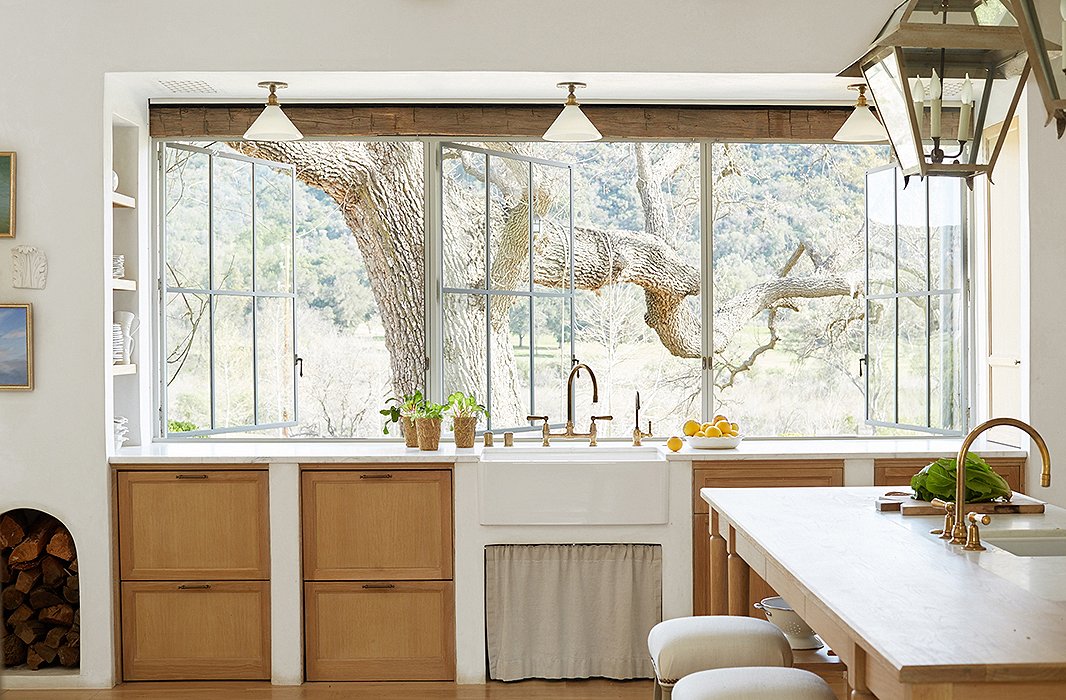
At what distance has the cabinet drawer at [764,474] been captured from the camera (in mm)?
4227

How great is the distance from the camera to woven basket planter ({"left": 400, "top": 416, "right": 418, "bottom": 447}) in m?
4.34

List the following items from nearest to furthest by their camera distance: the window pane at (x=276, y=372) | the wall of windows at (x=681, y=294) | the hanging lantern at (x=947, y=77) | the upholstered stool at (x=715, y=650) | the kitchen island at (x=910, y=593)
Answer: the kitchen island at (x=910, y=593) < the hanging lantern at (x=947, y=77) < the upholstered stool at (x=715, y=650) < the window pane at (x=276, y=372) < the wall of windows at (x=681, y=294)

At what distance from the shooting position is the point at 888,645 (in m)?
1.81

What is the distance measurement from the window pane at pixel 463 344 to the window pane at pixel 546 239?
0.33 meters

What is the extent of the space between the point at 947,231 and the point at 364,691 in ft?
10.7

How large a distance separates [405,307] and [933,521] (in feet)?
11.9

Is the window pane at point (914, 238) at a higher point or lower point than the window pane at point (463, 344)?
higher

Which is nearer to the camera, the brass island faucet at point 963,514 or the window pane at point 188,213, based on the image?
the brass island faucet at point 963,514

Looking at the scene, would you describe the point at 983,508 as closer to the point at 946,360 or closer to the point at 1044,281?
the point at 1044,281

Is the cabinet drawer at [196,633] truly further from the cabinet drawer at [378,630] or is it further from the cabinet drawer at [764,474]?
the cabinet drawer at [764,474]

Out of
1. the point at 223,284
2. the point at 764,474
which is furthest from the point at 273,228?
the point at 764,474

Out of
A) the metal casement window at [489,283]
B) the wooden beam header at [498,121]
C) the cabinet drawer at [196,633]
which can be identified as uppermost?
the wooden beam header at [498,121]

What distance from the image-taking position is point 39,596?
4.27 metres

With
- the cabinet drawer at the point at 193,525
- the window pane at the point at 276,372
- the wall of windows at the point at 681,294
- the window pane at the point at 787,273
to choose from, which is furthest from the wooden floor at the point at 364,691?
the window pane at the point at 787,273
